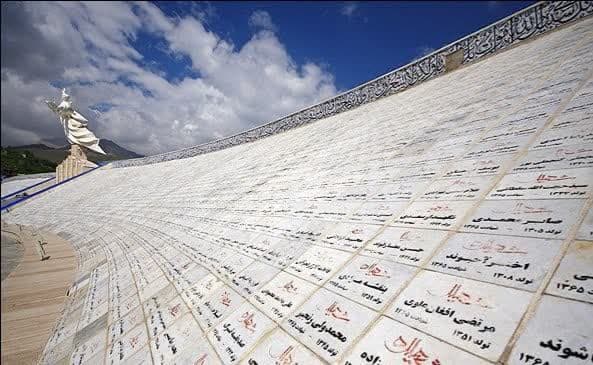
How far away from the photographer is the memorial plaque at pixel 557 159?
2504 millimetres

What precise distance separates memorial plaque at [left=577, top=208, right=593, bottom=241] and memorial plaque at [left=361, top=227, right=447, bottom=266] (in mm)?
799

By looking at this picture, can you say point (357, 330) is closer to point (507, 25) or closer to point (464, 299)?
point (464, 299)

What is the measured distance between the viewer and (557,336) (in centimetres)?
141

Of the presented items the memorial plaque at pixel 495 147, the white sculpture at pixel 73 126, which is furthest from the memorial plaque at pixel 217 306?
the white sculpture at pixel 73 126

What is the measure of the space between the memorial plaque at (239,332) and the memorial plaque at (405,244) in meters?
1.04

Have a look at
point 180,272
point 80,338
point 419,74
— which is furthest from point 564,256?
point 419,74

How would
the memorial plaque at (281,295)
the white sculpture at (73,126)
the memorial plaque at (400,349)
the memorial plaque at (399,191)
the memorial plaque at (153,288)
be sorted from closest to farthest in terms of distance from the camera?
the memorial plaque at (400,349) < the memorial plaque at (281,295) < the memorial plaque at (399,191) < the memorial plaque at (153,288) < the white sculpture at (73,126)

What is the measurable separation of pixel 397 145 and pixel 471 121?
1146mm

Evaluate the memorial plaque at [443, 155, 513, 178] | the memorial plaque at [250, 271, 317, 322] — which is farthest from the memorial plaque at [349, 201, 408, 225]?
the memorial plaque at [250, 271, 317, 322]

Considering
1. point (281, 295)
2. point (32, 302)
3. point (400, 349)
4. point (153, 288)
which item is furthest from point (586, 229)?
point (32, 302)

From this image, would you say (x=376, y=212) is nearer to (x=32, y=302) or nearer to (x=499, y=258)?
(x=499, y=258)

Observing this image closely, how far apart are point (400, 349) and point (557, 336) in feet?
2.34

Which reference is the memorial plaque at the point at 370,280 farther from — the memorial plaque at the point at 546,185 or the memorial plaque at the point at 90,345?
the memorial plaque at the point at 90,345

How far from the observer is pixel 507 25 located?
841cm
